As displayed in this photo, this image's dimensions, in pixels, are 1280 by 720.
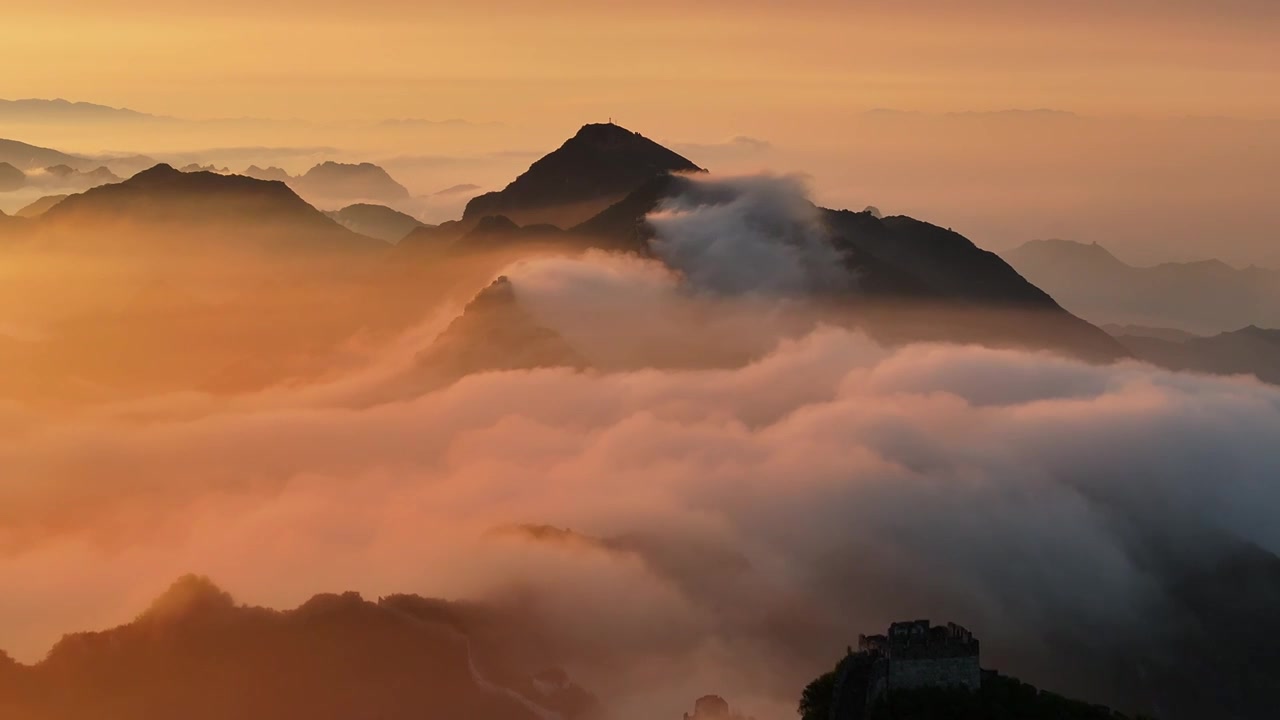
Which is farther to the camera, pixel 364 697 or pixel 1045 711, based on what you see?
pixel 364 697

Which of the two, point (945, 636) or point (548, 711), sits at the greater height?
point (945, 636)

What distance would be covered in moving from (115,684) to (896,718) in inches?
4855

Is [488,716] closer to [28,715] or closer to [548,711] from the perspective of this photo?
[548,711]

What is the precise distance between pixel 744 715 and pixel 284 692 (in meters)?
49.0

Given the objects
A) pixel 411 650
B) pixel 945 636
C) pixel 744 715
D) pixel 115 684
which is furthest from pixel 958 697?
pixel 115 684

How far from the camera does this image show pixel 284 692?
19512 cm

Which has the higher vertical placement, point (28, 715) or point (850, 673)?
point (850, 673)

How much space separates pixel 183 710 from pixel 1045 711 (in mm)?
115789

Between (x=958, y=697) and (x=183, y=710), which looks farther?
(x=183, y=710)

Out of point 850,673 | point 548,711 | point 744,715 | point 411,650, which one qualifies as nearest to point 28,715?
point 411,650

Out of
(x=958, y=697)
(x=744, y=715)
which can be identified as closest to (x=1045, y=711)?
(x=958, y=697)

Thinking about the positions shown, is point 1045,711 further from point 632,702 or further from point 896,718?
point 632,702

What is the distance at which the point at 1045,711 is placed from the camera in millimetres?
105875

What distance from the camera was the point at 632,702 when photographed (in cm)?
19775
